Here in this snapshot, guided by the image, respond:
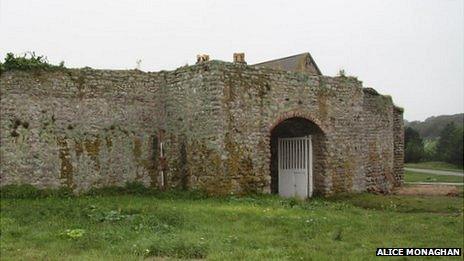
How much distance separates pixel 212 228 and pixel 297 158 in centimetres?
693

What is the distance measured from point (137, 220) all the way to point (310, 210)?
4.05 meters

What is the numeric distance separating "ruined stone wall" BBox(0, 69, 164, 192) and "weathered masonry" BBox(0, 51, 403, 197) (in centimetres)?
3

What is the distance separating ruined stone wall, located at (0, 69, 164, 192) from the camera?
13336 millimetres

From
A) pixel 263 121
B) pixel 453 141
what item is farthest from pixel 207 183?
pixel 453 141

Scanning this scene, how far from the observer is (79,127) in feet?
46.2

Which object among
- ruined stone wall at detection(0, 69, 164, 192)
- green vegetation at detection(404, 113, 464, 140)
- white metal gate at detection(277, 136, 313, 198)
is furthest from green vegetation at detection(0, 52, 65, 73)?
green vegetation at detection(404, 113, 464, 140)

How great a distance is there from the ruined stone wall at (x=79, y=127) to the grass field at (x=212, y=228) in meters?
0.92

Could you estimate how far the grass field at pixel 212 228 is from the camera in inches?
320

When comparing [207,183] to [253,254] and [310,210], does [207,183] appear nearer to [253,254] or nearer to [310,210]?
[310,210]

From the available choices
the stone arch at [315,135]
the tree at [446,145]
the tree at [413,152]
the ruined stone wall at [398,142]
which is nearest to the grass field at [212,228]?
the stone arch at [315,135]

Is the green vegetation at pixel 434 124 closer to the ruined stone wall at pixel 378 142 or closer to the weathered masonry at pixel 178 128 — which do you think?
the ruined stone wall at pixel 378 142

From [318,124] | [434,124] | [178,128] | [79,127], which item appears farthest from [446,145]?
[79,127]

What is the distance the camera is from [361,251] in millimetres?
8297

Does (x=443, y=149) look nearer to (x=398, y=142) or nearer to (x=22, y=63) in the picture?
(x=398, y=142)
